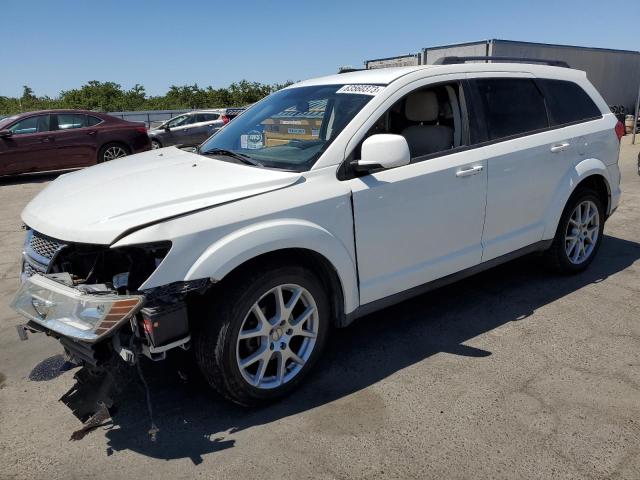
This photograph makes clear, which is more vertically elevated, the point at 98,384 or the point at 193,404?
the point at 98,384

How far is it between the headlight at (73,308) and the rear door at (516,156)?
8.56ft

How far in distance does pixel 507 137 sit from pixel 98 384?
10.7 ft

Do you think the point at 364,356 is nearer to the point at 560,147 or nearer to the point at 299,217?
the point at 299,217

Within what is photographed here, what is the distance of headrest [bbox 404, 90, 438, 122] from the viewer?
3.80 meters

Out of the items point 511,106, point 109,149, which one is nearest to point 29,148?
point 109,149

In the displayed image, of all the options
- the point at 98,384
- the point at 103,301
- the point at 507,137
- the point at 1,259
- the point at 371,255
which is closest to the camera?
the point at 103,301

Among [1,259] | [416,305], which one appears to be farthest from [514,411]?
[1,259]

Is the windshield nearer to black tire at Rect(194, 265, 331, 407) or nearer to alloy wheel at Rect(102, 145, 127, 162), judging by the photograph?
black tire at Rect(194, 265, 331, 407)

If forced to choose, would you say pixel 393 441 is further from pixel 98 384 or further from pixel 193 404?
pixel 98 384

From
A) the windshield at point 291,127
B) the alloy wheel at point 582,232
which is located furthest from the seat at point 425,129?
the alloy wheel at point 582,232

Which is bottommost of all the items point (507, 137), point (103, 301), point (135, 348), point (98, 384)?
point (98, 384)

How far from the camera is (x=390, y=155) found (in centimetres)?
304

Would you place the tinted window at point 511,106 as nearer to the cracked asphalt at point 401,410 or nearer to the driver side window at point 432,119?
the driver side window at point 432,119

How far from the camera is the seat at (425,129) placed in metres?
3.78
